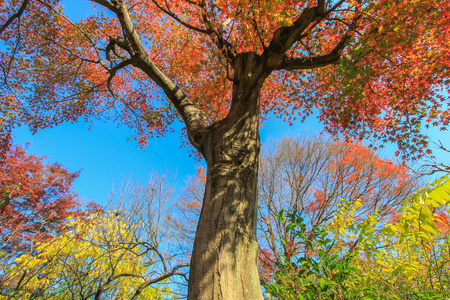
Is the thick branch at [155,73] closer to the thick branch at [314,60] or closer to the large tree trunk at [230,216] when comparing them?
the large tree trunk at [230,216]

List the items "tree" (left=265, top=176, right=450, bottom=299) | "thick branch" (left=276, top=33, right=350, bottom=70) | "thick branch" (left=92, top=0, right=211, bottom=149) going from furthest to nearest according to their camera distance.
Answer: "thick branch" (left=276, top=33, right=350, bottom=70)
"thick branch" (left=92, top=0, right=211, bottom=149)
"tree" (left=265, top=176, right=450, bottom=299)

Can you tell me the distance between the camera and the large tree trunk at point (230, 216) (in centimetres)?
138

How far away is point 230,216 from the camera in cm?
167

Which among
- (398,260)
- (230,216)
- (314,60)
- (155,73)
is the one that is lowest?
(398,260)

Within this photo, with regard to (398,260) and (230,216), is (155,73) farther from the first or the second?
(398,260)

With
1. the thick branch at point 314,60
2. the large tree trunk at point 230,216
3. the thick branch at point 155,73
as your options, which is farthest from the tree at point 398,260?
the thick branch at point 314,60

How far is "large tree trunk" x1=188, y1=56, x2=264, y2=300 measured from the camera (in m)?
1.38

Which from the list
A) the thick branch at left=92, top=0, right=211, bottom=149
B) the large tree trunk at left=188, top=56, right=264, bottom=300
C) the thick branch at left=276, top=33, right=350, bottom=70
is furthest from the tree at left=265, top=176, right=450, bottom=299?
the thick branch at left=276, top=33, right=350, bottom=70

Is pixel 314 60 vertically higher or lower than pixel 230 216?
higher

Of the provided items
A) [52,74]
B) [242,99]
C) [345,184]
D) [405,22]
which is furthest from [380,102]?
[52,74]

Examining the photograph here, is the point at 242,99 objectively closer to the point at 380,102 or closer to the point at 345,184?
the point at 380,102

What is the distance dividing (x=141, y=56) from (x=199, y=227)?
2.86 meters

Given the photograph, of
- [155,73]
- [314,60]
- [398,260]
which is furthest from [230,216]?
[314,60]

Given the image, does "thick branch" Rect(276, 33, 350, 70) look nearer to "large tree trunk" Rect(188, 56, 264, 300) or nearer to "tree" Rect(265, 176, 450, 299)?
"large tree trunk" Rect(188, 56, 264, 300)
